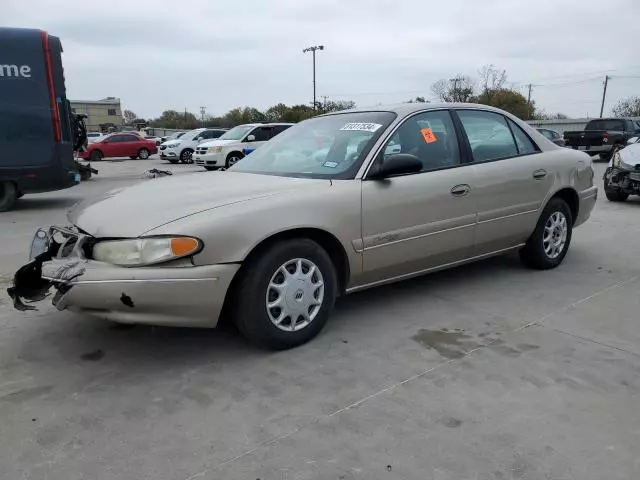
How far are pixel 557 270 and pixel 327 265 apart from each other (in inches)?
110

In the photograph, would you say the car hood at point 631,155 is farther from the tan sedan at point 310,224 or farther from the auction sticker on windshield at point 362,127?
the auction sticker on windshield at point 362,127

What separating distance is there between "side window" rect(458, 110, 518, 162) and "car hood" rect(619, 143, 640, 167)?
582 centimetres

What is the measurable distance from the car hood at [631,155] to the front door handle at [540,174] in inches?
218

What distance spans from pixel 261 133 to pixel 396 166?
15.4 meters

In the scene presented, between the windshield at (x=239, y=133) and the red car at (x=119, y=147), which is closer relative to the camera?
the windshield at (x=239, y=133)

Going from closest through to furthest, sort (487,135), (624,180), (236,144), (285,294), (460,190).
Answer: (285,294), (460,190), (487,135), (624,180), (236,144)

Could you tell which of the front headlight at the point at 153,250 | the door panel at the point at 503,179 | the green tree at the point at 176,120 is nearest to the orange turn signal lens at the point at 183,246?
the front headlight at the point at 153,250

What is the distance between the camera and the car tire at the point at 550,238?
508 cm

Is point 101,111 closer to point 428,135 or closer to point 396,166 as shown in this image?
point 428,135

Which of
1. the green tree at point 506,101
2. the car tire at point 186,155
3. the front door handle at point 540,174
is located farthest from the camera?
the green tree at point 506,101

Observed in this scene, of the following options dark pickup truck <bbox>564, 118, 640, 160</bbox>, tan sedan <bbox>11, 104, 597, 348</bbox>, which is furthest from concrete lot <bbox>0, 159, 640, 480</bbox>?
dark pickup truck <bbox>564, 118, 640, 160</bbox>

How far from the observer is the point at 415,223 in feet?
13.1

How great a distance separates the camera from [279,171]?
163 inches

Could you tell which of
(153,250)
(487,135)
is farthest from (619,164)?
(153,250)
